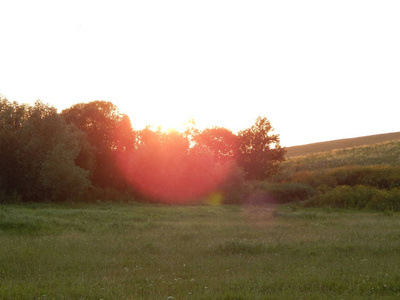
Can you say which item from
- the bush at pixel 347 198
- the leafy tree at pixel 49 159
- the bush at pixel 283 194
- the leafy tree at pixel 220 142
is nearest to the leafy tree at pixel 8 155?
the leafy tree at pixel 49 159

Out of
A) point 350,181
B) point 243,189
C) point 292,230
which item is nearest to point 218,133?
point 243,189

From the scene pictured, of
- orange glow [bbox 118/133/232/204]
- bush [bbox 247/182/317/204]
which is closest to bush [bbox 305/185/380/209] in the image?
bush [bbox 247/182/317/204]

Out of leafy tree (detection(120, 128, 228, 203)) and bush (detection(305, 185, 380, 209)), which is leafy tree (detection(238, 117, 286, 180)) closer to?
leafy tree (detection(120, 128, 228, 203))

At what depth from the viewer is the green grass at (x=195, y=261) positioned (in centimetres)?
874

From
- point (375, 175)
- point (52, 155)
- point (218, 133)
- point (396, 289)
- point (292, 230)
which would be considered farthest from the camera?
point (218, 133)

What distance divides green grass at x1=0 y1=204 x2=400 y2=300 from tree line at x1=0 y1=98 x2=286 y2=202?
59.3 feet

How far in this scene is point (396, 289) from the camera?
8641mm

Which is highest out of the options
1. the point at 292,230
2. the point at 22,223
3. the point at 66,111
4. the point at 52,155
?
the point at 66,111

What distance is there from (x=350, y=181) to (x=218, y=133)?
3201cm

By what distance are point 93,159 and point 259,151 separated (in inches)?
1107

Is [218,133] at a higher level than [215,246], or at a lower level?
higher

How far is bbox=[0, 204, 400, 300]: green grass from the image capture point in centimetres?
874

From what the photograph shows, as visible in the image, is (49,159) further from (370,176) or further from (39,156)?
(370,176)

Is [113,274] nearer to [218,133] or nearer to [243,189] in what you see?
[243,189]
